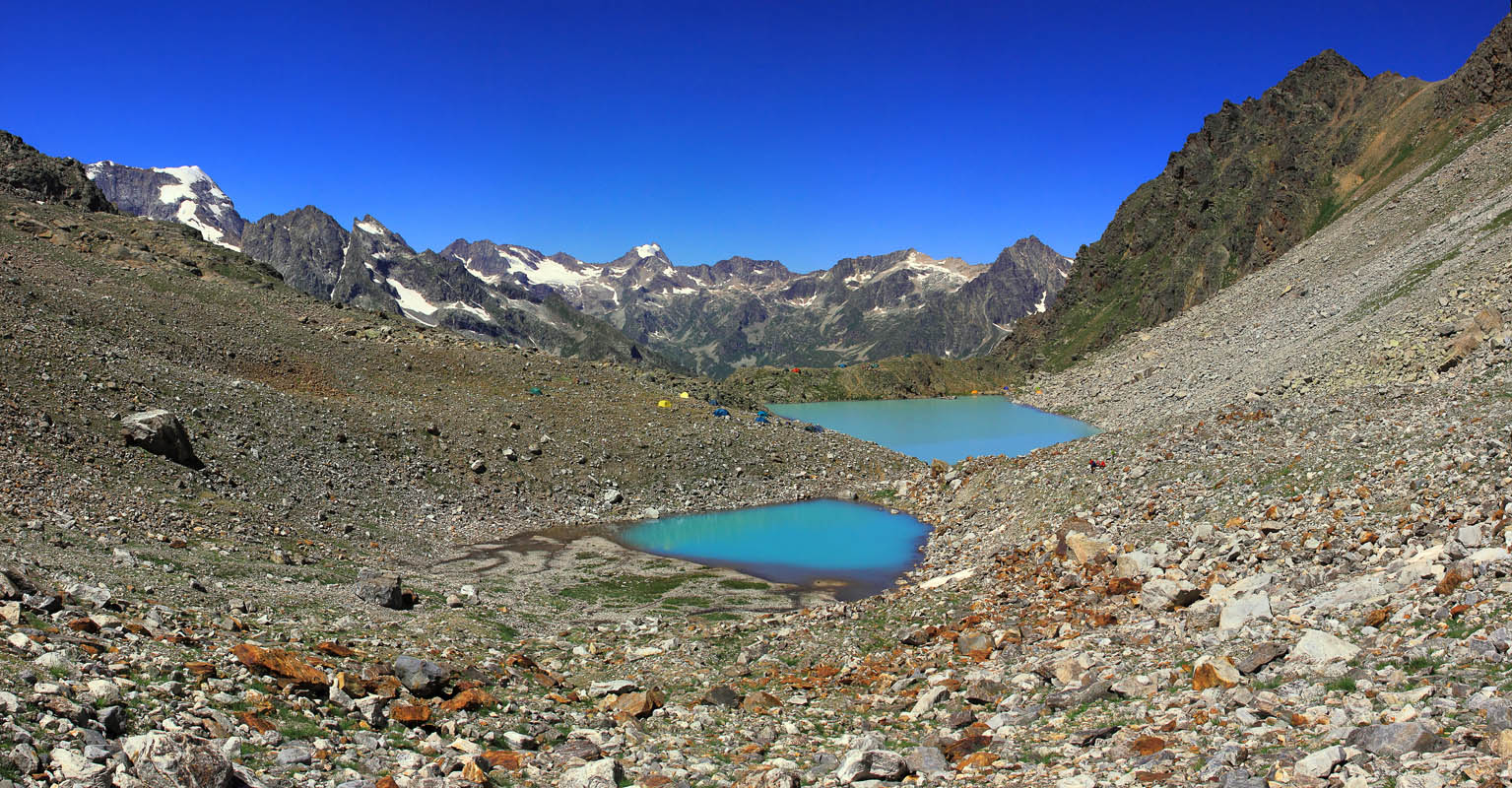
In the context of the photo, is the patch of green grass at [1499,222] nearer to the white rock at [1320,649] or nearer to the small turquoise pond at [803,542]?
the small turquoise pond at [803,542]

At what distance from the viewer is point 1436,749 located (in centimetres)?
813

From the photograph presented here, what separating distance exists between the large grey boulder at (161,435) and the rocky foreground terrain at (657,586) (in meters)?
0.14

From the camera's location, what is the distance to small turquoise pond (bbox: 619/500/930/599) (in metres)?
31.7

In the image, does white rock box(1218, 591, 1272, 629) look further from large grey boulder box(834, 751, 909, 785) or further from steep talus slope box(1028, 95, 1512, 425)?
steep talus slope box(1028, 95, 1512, 425)

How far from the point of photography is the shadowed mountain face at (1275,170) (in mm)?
115375

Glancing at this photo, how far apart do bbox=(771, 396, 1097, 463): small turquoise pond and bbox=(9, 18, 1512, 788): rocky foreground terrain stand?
91.6 feet

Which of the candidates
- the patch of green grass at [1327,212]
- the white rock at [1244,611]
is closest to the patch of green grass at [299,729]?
the white rock at [1244,611]

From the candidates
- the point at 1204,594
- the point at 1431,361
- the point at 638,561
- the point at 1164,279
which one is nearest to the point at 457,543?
the point at 638,561

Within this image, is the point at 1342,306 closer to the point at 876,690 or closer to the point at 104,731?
the point at 876,690

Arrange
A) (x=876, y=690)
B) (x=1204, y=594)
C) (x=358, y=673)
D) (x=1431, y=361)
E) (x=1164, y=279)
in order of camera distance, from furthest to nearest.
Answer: (x=1164, y=279)
(x=1431, y=361)
(x=1204, y=594)
(x=876, y=690)
(x=358, y=673)

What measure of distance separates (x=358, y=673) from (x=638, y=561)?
19.0m

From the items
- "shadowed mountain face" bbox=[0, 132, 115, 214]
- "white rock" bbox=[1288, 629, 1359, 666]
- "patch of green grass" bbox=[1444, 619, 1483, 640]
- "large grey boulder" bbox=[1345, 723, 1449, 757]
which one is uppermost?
"shadowed mountain face" bbox=[0, 132, 115, 214]

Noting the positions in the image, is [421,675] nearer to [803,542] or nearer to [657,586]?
[657,586]

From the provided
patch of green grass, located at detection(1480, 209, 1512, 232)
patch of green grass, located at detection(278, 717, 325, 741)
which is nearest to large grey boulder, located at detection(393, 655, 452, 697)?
patch of green grass, located at detection(278, 717, 325, 741)
